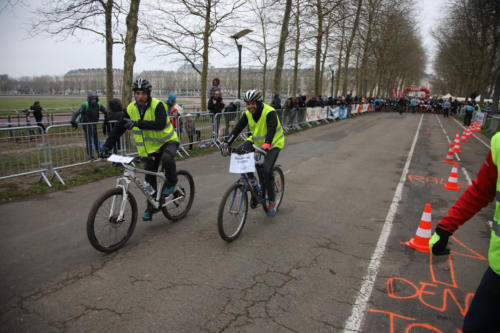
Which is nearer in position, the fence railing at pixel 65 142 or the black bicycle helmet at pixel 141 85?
the black bicycle helmet at pixel 141 85

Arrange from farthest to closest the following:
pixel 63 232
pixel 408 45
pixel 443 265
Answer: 1. pixel 408 45
2. pixel 63 232
3. pixel 443 265

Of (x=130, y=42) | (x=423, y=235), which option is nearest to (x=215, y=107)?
(x=130, y=42)

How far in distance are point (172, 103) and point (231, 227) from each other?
6.99m

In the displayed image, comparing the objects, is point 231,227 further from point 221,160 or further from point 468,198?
point 221,160

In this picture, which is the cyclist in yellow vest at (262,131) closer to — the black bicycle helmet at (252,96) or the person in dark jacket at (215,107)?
the black bicycle helmet at (252,96)

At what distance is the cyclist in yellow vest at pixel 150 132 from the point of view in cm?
438

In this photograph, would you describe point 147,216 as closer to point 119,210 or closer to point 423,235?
point 119,210

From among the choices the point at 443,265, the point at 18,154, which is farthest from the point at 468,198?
Answer: the point at 18,154

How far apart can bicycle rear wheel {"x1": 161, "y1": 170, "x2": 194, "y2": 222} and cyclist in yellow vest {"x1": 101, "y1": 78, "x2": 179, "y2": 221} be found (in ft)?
0.85

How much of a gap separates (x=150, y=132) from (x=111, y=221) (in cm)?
135

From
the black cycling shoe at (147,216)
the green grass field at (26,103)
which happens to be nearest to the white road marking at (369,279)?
the black cycling shoe at (147,216)

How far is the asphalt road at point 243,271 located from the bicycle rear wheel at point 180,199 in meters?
0.18

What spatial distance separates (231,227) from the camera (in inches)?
180

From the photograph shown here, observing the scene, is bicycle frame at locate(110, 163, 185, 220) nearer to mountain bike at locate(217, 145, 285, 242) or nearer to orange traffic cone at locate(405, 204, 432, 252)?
mountain bike at locate(217, 145, 285, 242)
